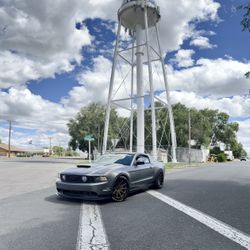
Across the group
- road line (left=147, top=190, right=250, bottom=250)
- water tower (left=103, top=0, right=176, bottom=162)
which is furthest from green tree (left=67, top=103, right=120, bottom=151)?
road line (left=147, top=190, right=250, bottom=250)

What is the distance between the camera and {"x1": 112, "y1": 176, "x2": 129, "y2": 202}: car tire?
8508mm

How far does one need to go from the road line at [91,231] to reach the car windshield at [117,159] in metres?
2.31

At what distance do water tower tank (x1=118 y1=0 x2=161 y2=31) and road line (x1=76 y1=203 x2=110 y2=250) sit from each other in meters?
27.8

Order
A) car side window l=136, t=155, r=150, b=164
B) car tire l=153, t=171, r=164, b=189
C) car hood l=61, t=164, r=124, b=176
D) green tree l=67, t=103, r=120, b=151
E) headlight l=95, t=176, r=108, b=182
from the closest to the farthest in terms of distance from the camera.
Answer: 1. headlight l=95, t=176, r=108, b=182
2. car hood l=61, t=164, r=124, b=176
3. car side window l=136, t=155, r=150, b=164
4. car tire l=153, t=171, r=164, b=189
5. green tree l=67, t=103, r=120, b=151

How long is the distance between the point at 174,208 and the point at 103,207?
70.7 inches

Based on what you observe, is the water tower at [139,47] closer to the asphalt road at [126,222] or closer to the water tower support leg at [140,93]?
the water tower support leg at [140,93]

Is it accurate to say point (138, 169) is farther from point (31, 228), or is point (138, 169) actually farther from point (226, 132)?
point (226, 132)

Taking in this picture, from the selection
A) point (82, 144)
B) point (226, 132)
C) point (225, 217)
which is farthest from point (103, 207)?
point (226, 132)

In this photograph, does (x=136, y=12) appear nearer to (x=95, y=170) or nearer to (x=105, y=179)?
(x=95, y=170)

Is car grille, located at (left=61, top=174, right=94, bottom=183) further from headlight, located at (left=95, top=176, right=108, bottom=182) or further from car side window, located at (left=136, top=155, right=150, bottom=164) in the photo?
car side window, located at (left=136, top=155, right=150, bottom=164)

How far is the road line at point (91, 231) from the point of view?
4789mm

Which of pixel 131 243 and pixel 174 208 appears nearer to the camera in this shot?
pixel 131 243

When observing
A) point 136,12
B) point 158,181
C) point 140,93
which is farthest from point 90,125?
point 158,181

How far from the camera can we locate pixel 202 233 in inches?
215
